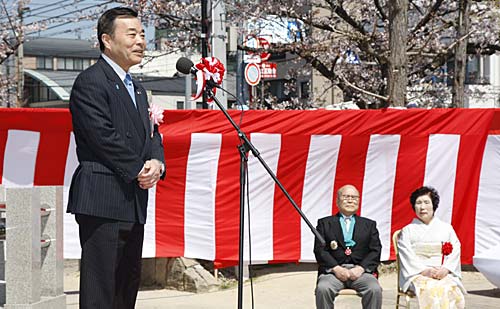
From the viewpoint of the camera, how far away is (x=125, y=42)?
354 centimetres

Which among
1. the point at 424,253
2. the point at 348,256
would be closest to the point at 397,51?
the point at 424,253

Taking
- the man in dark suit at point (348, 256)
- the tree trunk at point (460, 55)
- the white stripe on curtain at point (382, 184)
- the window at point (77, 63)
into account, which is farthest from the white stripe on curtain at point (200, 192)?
the window at point (77, 63)

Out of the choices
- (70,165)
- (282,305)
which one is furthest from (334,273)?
(70,165)

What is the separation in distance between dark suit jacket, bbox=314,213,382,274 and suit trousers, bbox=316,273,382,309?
0.11m

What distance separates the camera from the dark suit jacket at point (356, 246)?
574 cm

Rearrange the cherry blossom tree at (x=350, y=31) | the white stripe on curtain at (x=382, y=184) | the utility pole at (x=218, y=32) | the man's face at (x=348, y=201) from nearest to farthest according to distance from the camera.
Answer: the man's face at (x=348, y=201) < the white stripe on curtain at (x=382, y=184) < the utility pole at (x=218, y=32) < the cherry blossom tree at (x=350, y=31)

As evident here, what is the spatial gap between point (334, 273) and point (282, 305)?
1.44 meters

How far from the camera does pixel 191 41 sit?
1290 centimetres

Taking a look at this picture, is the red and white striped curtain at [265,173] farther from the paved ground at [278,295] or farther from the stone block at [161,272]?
the stone block at [161,272]

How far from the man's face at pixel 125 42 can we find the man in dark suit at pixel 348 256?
255 cm

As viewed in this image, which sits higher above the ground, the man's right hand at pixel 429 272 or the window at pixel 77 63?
the window at pixel 77 63

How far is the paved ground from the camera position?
23.0 feet

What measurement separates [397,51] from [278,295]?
323 cm

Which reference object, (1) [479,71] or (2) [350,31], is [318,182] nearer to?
(2) [350,31]
